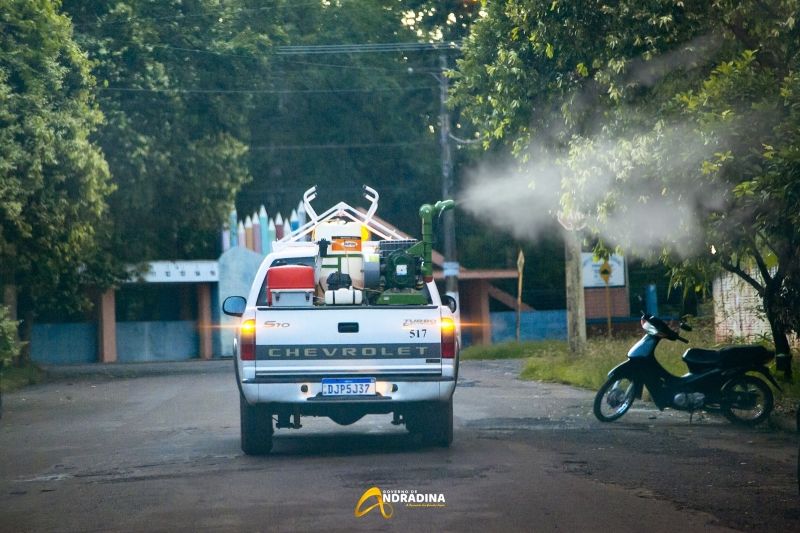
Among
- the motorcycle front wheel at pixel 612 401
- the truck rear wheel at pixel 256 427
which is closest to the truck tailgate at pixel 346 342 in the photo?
the truck rear wheel at pixel 256 427

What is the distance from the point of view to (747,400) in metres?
14.9

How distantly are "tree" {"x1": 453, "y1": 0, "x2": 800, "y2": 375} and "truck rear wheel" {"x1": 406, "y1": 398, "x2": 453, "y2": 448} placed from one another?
3700 millimetres

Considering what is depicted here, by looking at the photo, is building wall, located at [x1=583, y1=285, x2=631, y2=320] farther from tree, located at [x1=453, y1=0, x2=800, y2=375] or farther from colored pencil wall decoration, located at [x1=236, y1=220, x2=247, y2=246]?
tree, located at [x1=453, y1=0, x2=800, y2=375]

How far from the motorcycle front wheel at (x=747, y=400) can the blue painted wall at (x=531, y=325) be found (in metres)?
36.1

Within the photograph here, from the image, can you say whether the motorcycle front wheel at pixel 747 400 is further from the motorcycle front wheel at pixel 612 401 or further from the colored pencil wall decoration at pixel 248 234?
the colored pencil wall decoration at pixel 248 234

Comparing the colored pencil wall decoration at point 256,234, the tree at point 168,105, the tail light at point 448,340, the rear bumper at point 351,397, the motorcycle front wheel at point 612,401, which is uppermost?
the tree at point 168,105

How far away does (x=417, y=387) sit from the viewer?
12.5 metres

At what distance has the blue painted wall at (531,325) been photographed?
51.4m

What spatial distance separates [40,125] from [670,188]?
14597 millimetres

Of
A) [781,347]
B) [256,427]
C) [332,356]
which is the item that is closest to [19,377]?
[781,347]

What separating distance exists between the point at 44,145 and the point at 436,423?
1520 cm

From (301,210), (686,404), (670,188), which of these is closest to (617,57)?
(670,188)

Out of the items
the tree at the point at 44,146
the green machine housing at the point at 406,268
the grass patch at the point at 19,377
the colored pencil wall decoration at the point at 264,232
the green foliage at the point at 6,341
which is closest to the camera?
the green machine housing at the point at 406,268

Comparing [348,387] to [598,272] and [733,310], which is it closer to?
[733,310]
